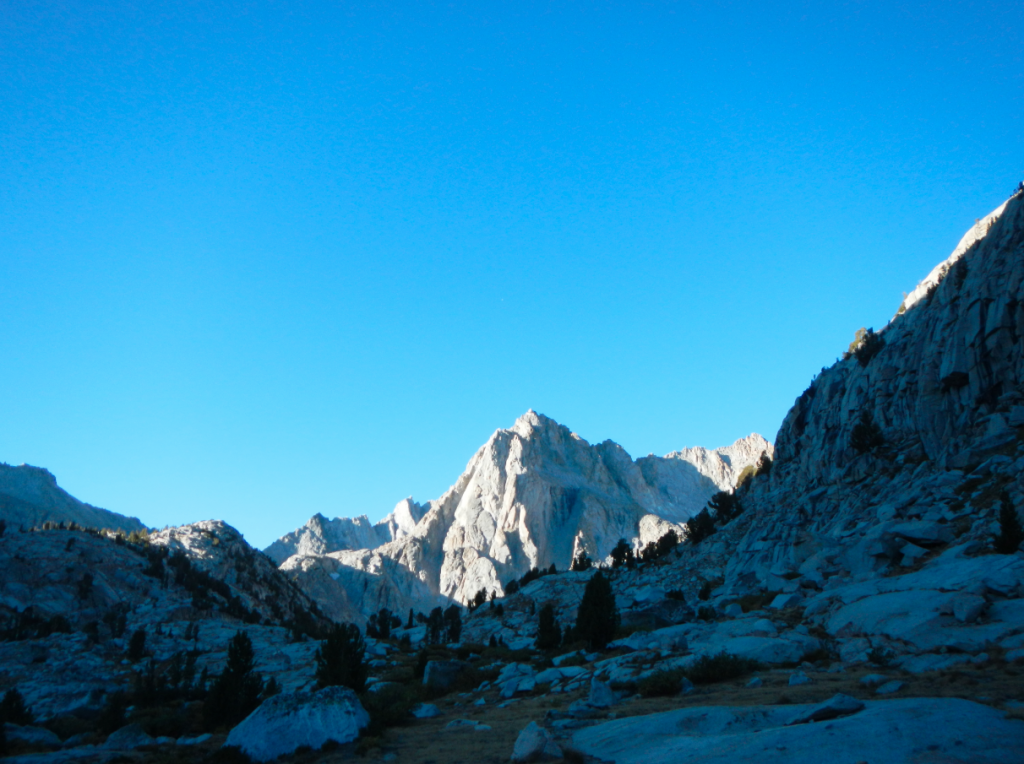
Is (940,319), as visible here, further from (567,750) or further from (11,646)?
(11,646)

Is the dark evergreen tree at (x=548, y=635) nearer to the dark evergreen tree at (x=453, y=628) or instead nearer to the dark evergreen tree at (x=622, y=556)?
the dark evergreen tree at (x=453, y=628)

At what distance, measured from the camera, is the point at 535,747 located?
34.1ft

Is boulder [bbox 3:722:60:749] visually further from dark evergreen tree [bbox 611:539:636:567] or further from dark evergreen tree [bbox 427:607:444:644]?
dark evergreen tree [bbox 611:539:636:567]

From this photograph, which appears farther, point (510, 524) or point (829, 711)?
point (510, 524)

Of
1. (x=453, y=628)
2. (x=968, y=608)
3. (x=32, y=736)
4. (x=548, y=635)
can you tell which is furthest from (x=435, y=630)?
(x=968, y=608)

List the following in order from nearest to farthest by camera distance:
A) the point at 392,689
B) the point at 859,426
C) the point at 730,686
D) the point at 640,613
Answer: the point at 730,686, the point at 392,689, the point at 640,613, the point at 859,426

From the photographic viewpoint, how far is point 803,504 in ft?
148

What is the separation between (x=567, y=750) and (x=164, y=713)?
21359mm

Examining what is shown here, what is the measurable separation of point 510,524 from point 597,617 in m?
126

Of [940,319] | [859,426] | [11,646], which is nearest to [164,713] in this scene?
[11,646]

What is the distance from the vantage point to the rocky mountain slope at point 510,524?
143 m

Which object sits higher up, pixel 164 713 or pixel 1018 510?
pixel 1018 510

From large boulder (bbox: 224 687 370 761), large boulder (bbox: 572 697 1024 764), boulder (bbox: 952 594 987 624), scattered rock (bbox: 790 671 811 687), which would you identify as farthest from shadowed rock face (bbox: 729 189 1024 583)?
large boulder (bbox: 224 687 370 761)

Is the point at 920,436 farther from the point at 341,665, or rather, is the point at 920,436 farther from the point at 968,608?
the point at 341,665
